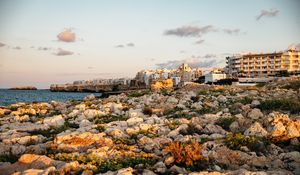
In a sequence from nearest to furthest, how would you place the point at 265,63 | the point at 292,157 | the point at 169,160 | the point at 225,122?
the point at 169,160 < the point at 292,157 < the point at 225,122 < the point at 265,63

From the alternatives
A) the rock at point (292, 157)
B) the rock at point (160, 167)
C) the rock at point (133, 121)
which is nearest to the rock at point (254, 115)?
the rock at point (133, 121)

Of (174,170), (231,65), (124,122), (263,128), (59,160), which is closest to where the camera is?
(174,170)

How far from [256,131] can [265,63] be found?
107 meters

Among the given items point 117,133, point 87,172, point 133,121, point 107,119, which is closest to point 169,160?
point 87,172

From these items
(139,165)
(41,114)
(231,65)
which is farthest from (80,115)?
(231,65)

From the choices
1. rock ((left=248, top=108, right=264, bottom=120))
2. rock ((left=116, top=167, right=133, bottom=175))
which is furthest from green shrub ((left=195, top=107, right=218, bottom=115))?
rock ((left=116, top=167, right=133, bottom=175))

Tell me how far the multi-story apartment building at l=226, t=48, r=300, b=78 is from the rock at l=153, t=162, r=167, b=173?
10272 centimetres

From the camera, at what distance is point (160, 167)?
8.91 meters

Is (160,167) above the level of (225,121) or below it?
below

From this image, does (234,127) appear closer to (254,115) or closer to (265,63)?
(254,115)

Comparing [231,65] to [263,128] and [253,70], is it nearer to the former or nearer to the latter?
[253,70]

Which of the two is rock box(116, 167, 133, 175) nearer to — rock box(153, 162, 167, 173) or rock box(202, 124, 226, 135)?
rock box(153, 162, 167, 173)

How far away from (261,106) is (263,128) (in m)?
6.85

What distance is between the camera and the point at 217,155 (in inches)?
395
